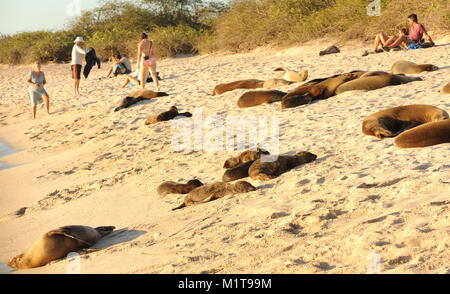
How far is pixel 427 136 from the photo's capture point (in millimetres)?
5340

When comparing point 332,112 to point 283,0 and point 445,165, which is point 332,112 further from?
point 283,0

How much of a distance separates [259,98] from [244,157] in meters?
3.54

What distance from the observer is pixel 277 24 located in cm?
1969

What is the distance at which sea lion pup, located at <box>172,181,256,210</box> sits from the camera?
5109 mm

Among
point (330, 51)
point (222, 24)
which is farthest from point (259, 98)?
point (222, 24)

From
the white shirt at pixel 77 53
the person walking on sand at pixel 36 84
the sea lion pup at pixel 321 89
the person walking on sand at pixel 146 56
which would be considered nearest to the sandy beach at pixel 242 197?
the sea lion pup at pixel 321 89

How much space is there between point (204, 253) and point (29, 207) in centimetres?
340

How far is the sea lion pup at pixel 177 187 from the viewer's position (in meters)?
5.60

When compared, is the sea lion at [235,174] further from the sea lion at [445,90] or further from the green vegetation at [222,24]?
the green vegetation at [222,24]

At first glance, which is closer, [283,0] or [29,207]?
[29,207]

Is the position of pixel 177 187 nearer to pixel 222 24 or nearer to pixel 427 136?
pixel 427 136

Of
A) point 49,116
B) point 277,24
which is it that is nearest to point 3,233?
point 49,116

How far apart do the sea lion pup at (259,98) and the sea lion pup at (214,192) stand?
4434 millimetres

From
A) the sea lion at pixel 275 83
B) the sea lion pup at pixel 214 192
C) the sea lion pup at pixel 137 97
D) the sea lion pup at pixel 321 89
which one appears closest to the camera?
the sea lion pup at pixel 214 192
